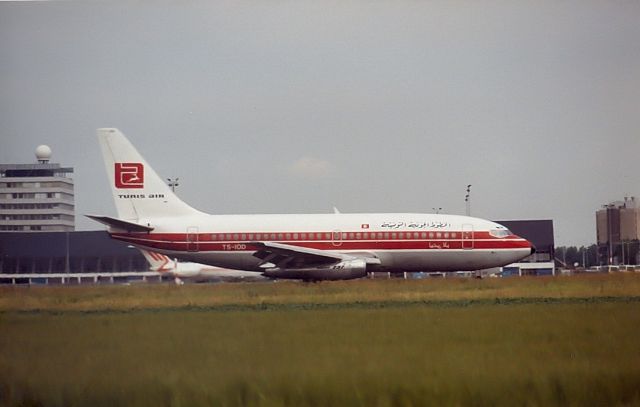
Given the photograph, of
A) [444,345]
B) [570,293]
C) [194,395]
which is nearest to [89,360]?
[194,395]

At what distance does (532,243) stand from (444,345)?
1706 cm

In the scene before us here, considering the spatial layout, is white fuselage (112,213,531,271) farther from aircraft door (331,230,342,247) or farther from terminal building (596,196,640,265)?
terminal building (596,196,640,265)

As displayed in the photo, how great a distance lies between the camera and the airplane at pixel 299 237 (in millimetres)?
22609

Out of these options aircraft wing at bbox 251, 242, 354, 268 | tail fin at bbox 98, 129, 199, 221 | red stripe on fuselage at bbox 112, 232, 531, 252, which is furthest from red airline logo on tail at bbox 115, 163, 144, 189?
aircraft wing at bbox 251, 242, 354, 268

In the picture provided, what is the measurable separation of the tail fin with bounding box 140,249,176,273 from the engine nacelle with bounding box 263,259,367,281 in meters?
6.18

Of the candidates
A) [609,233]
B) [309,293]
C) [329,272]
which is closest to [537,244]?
[609,233]

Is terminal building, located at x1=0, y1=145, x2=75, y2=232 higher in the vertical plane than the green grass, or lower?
higher

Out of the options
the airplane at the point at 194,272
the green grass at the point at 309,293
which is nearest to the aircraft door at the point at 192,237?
the green grass at the point at 309,293

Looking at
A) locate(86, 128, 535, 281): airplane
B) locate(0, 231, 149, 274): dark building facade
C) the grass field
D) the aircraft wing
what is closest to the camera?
the grass field

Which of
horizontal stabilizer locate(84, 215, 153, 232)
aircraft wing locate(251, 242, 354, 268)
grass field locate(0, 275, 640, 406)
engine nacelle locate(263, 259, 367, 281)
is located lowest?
grass field locate(0, 275, 640, 406)

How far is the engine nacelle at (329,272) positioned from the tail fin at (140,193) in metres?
3.03

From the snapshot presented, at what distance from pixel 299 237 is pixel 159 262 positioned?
24.5ft

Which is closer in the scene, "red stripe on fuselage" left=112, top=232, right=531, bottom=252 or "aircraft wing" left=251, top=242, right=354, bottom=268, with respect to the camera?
"aircraft wing" left=251, top=242, right=354, bottom=268

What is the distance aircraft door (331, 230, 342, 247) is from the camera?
2309cm
